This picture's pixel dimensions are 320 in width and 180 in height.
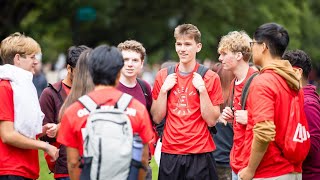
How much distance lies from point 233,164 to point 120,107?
2454 millimetres

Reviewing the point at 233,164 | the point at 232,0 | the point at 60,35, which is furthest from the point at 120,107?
the point at 60,35

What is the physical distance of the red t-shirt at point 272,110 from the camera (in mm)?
7234

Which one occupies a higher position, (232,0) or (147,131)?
(232,0)

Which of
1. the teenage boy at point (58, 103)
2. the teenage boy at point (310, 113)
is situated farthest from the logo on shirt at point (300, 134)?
the teenage boy at point (58, 103)

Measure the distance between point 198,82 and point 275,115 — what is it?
5.23ft

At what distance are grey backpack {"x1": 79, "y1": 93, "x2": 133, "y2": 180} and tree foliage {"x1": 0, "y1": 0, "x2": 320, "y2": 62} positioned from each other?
109 ft

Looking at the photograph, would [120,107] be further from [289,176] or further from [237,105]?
[237,105]

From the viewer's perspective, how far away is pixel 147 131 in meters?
6.72

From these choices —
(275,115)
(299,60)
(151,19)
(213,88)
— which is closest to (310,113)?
(299,60)

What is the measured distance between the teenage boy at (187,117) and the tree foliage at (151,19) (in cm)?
3104

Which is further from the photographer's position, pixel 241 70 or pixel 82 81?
pixel 241 70

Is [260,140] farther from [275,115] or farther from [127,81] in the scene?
[127,81]

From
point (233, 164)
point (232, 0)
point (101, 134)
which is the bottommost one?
point (233, 164)

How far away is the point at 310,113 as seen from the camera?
8180 mm
